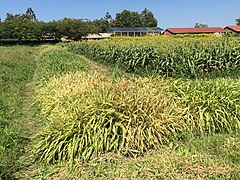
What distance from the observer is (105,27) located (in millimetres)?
90062

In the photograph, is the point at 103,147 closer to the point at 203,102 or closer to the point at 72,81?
the point at 203,102

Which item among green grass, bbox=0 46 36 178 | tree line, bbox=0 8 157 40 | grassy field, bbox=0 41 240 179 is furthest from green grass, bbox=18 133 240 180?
tree line, bbox=0 8 157 40

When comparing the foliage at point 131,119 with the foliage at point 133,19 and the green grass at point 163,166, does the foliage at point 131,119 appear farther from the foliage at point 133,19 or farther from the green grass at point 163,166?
the foliage at point 133,19

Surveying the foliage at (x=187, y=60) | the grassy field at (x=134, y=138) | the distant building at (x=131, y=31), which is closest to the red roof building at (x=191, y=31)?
the distant building at (x=131, y=31)

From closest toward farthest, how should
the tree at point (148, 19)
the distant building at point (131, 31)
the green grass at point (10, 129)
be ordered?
the green grass at point (10, 129)
the distant building at point (131, 31)
the tree at point (148, 19)

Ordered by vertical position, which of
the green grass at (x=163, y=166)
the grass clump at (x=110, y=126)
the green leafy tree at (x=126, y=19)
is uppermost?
the green leafy tree at (x=126, y=19)

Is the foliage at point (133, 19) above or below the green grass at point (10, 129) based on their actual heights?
above

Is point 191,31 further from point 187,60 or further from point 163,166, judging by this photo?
point 163,166

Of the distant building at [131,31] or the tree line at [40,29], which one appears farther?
the distant building at [131,31]

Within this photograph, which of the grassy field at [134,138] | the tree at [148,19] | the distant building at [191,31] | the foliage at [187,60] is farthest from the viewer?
the tree at [148,19]

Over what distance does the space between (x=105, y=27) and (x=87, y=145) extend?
293ft

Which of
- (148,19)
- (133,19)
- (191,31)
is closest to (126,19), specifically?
(133,19)

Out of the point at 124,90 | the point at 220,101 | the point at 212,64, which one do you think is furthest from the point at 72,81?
the point at 212,64

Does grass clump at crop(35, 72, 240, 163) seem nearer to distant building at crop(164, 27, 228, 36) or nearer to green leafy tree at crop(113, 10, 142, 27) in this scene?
distant building at crop(164, 27, 228, 36)
